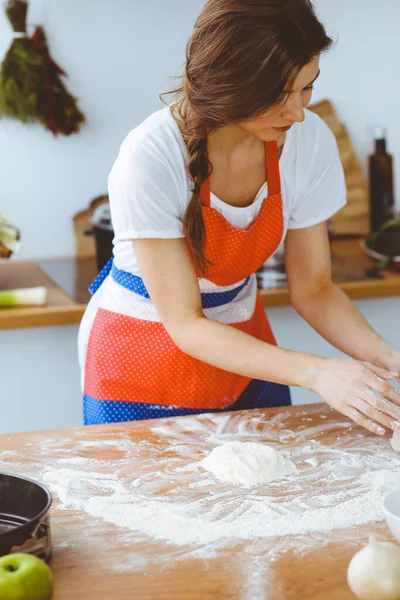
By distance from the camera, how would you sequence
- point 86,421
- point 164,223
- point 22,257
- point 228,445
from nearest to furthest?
point 228,445
point 164,223
point 86,421
point 22,257

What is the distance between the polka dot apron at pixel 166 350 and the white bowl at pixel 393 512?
690 millimetres

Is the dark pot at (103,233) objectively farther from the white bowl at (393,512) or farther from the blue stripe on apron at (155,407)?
the white bowl at (393,512)

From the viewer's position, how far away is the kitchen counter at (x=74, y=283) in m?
2.30

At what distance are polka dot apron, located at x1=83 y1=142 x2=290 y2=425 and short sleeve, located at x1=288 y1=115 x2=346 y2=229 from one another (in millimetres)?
47

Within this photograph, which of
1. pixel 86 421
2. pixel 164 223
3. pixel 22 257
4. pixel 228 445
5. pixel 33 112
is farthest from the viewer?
pixel 22 257

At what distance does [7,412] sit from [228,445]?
4.01ft

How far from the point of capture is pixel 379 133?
2.74m

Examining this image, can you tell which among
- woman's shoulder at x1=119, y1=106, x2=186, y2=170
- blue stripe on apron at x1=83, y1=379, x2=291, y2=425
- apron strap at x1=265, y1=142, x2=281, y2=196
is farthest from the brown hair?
blue stripe on apron at x1=83, y1=379, x2=291, y2=425

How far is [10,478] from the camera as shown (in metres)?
1.10

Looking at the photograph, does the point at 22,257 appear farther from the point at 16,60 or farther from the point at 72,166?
the point at 16,60

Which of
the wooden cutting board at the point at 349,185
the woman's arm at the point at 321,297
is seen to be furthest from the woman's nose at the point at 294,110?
the wooden cutting board at the point at 349,185

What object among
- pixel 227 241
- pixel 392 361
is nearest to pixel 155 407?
pixel 227 241

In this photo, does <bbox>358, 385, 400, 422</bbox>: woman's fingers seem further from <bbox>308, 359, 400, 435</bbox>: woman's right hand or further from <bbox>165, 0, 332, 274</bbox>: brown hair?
<bbox>165, 0, 332, 274</bbox>: brown hair

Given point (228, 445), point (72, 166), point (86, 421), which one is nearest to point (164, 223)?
point (228, 445)
